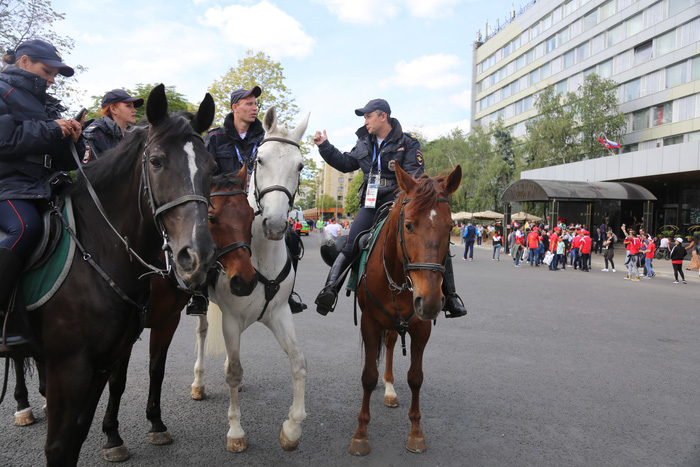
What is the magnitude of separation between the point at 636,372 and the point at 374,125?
464 centimetres

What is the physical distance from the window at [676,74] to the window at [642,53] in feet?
10.4

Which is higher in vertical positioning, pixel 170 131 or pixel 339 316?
pixel 170 131

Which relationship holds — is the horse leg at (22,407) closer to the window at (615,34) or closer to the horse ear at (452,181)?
the horse ear at (452,181)

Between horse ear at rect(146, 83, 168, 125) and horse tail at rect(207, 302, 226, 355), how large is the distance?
2.45 meters

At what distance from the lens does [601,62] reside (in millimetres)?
44969

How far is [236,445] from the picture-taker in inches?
132

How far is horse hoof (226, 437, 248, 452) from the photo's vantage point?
334 cm

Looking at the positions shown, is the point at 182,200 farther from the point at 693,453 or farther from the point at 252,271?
the point at 693,453

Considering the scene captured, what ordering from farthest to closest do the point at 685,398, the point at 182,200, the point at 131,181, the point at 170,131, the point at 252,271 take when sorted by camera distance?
the point at 685,398 → the point at 252,271 → the point at 131,181 → the point at 170,131 → the point at 182,200

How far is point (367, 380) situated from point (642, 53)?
49.5m

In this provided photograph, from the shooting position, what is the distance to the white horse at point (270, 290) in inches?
129

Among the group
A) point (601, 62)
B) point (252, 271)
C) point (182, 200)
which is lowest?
A: point (252, 271)

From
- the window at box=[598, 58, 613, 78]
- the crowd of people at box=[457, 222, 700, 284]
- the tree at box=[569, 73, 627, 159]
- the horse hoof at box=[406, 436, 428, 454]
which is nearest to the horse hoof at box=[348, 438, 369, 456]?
the horse hoof at box=[406, 436, 428, 454]

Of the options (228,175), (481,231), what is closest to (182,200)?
(228,175)
